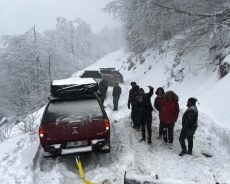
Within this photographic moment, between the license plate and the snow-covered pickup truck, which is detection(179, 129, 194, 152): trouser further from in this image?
the license plate

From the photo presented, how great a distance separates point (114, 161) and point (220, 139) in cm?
341

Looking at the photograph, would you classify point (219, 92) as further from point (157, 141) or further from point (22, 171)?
point (22, 171)

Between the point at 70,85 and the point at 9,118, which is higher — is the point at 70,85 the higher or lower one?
the higher one

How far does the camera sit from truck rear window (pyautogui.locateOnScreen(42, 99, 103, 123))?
8.09m

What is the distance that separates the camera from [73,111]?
8.36 m

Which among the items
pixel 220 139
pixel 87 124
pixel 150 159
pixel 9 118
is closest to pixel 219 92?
pixel 220 139

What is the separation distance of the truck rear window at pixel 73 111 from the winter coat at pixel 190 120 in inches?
89.3

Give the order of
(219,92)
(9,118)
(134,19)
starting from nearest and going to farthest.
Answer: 1. (219,92)
2. (134,19)
3. (9,118)

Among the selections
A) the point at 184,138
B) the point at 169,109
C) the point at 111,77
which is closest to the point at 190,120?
the point at 184,138

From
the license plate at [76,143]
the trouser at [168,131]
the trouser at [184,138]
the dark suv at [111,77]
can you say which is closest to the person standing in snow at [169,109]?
the trouser at [168,131]

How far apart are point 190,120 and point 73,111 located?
3.11m

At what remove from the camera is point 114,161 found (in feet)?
27.5

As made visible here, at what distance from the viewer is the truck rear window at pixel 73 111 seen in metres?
8.09

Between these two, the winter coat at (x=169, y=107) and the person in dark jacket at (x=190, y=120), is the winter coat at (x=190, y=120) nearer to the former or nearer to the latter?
the person in dark jacket at (x=190, y=120)
